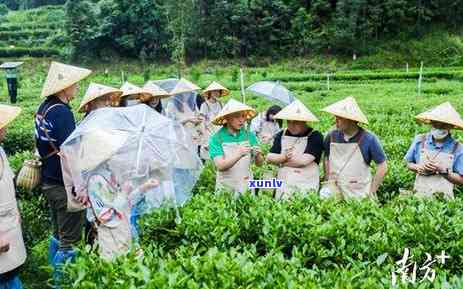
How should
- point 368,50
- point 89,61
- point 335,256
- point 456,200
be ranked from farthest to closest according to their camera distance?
point 89,61 → point 368,50 → point 456,200 → point 335,256

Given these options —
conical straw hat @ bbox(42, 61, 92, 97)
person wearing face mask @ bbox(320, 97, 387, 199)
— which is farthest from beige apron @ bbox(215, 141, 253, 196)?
conical straw hat @ bbox(42, 61, 92, 97)

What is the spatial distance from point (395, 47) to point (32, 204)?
37.8 m

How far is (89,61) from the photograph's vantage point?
1683 inches

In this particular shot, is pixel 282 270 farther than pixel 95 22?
No

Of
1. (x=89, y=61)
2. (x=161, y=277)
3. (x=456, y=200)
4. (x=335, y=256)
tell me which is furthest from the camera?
(x=89, y=61)

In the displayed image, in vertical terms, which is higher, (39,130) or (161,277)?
(39,130)

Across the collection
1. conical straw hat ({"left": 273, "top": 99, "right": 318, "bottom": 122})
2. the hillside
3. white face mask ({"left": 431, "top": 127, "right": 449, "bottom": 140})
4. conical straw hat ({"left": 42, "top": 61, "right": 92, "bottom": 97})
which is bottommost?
the hillside

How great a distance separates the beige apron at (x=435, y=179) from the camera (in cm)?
498

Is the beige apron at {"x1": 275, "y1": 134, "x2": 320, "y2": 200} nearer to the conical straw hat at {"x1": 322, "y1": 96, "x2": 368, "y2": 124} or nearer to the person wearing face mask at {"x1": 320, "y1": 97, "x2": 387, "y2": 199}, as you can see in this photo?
the person wearing face mask at {"x1": 320, "y1": 97, "x2": 387, "y2": 199}

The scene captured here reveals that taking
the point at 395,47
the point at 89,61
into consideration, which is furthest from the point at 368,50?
the point at 89,61

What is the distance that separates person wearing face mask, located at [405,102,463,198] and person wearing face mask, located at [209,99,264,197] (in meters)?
1.60

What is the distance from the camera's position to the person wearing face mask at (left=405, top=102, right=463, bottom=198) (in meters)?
4.98

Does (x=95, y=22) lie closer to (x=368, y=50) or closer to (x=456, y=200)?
(x=368, y=50)

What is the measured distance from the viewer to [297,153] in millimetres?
5117
